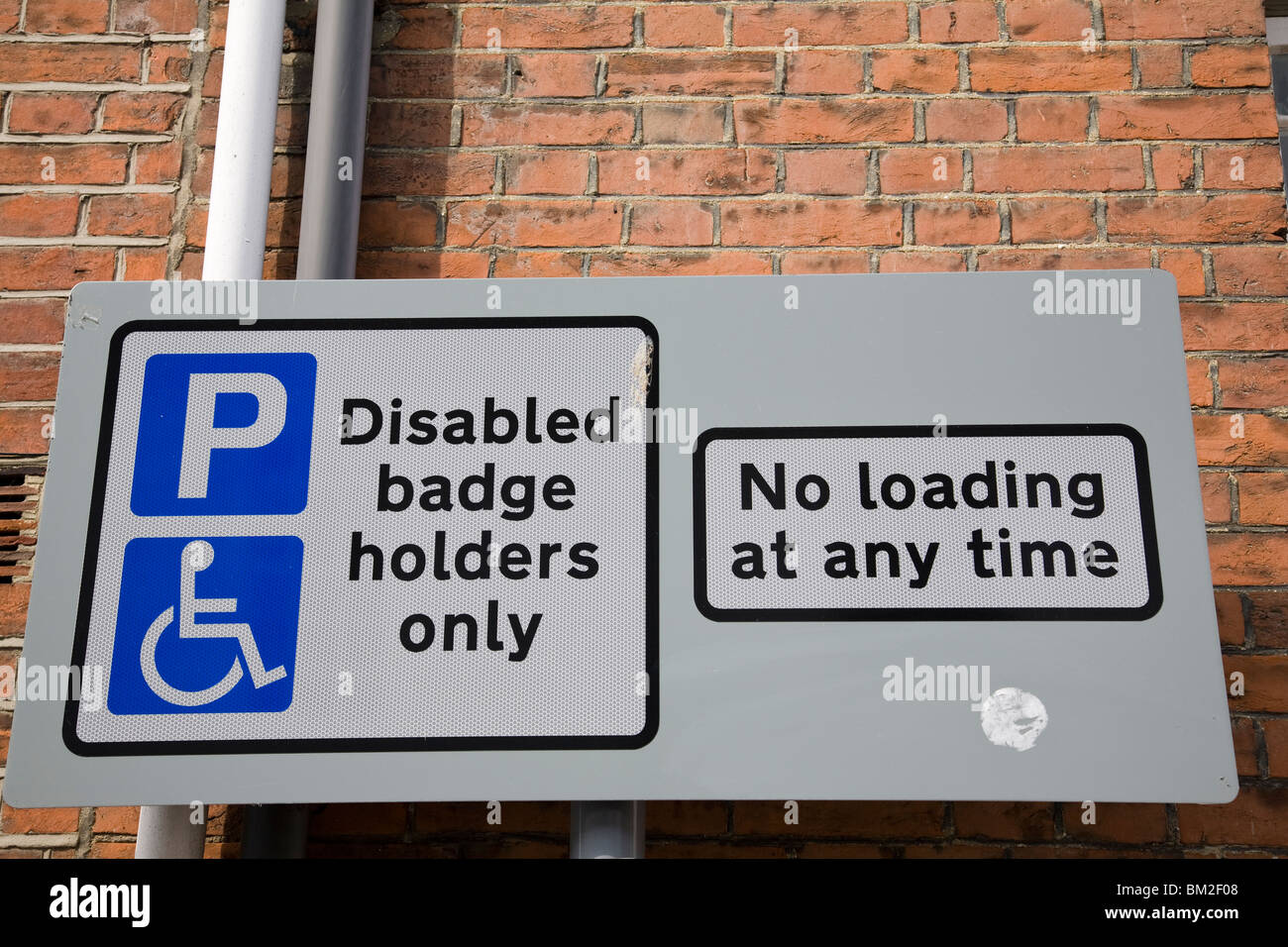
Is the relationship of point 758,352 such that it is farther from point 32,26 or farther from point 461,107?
point 32,26

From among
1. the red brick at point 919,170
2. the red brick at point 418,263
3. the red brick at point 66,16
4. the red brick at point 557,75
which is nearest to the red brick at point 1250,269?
the red brick at point 919,170

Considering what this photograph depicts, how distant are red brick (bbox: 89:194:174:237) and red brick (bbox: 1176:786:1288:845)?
1886mm

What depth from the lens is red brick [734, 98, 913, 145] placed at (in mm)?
1655

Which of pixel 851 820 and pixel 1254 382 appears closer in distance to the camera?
pixel 851 820

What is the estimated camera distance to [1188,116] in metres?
1.64

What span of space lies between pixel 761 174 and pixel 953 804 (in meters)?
1.07

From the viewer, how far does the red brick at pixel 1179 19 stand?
5.48 feet

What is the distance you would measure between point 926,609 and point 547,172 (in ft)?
3.35

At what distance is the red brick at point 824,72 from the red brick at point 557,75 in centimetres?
36

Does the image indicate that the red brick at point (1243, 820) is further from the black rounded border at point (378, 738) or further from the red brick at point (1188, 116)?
the red brick at point (1188, 116)

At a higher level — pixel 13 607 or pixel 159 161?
pixel 159 161

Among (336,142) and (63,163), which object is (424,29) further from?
(63,163)

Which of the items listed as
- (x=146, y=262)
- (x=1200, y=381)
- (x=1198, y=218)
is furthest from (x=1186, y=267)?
(x=146, y=262)

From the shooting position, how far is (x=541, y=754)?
3.37 ft
